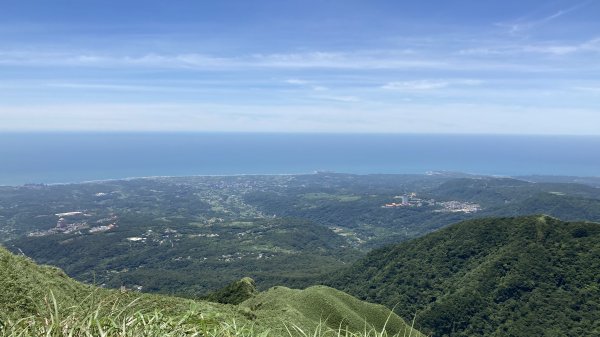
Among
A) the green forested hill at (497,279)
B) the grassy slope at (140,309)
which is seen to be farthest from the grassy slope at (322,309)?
the green forested hill at (497,279)

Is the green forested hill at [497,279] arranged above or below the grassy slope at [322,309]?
below

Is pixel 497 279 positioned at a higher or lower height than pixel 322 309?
lower

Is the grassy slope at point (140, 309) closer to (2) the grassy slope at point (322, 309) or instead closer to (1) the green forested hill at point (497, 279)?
(2) the grassy slope at point (322, 309)

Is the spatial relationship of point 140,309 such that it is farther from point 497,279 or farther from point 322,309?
point 497,279

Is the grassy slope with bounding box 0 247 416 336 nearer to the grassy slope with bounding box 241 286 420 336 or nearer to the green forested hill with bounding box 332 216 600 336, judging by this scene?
the grassy slope with bounding box 241 286 420 336

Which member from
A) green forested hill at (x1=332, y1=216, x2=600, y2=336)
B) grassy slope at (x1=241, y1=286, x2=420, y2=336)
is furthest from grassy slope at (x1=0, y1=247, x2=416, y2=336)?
green forested hill at (x1=332, y1=216, x2=600, y2=336)

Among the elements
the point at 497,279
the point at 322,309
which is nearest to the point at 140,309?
the point at 322,309

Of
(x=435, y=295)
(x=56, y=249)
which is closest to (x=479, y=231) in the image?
(x=435, y=295)
